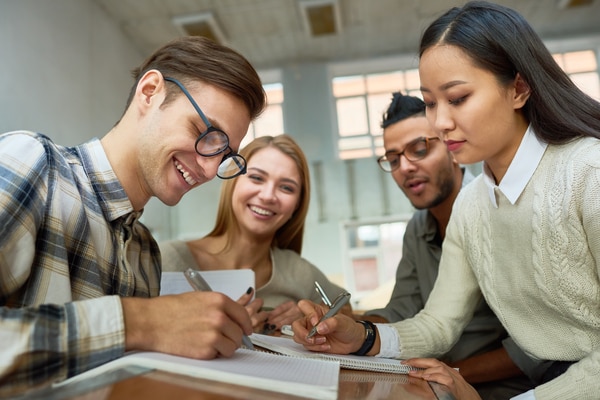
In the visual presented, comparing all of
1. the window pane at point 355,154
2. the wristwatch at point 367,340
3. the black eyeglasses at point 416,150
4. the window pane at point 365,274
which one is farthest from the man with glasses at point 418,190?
the window pane at point 355,154

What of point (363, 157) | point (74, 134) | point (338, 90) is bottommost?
point (363, 157)

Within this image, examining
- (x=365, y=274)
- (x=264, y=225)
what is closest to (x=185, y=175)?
(x=264, y=225)

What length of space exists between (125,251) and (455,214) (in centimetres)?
84

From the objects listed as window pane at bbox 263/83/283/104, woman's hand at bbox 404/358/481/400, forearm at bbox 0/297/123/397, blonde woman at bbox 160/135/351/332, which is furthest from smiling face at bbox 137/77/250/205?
window pane at bbox 263/83/283/104

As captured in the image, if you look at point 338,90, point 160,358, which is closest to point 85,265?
point 160,358

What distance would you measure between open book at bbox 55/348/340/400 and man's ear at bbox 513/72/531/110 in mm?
715

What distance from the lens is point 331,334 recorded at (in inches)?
40.1

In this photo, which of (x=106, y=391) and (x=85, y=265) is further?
(x=85, y=265)

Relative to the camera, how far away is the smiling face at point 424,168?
1974mm

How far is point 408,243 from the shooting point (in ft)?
6.82

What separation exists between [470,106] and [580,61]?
5.38 m

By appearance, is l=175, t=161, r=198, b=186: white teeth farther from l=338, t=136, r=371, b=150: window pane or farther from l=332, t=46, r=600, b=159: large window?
l=338, t=136, r=371, b=150: window pane

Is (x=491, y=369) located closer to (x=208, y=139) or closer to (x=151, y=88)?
(x=208, y=139)

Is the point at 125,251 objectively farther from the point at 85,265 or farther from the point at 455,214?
the point at 455,214
